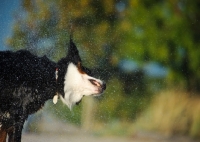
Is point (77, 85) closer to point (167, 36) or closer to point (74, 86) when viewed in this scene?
point (74, 86)

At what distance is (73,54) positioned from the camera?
146 cm

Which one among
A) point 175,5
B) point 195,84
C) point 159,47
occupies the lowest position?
point 195,84

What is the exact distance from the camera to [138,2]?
1.53 metres

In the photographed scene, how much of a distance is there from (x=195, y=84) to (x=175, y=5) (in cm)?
37

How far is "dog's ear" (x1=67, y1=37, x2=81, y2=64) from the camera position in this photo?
1.45 meters

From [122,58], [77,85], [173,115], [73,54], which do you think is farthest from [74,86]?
[173,115]

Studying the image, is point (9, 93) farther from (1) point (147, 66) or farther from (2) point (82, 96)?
(1) point (147, 66)

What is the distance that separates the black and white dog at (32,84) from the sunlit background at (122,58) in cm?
4

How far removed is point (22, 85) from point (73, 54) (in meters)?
0.25

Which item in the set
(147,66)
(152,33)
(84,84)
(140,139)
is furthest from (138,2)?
(140,139)

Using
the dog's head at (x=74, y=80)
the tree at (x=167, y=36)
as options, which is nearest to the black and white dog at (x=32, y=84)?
the dog's head at (x=74, y=80)

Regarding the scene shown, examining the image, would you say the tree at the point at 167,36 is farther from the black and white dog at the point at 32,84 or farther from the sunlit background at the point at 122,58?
the black and white dog at the point at 32,84

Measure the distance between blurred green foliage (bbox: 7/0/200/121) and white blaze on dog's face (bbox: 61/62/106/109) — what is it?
0.19 feet

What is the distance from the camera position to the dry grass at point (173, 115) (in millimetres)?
1513
